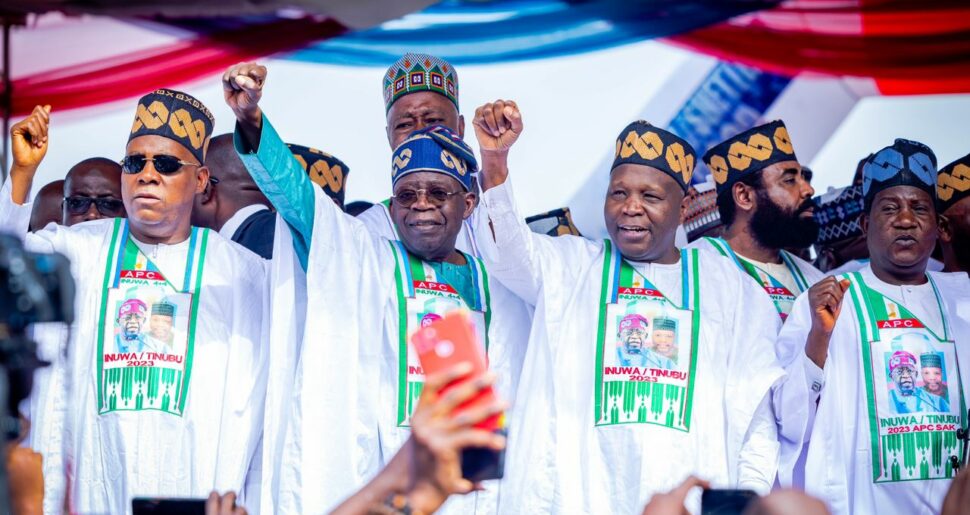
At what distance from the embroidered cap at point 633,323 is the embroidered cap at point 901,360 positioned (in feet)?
3.12

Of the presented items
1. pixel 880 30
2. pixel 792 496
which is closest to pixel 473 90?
pixel 880 30

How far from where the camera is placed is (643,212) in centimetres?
493

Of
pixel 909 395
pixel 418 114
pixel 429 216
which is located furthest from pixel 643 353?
pixel 418 114

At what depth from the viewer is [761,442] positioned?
4.81 meters

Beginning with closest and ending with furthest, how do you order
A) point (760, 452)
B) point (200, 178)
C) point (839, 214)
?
point (760, 452)
point (200, 178)
point (839, 214)

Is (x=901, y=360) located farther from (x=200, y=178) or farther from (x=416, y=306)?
(x=200, y=178)

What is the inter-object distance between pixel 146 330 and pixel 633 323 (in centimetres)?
173

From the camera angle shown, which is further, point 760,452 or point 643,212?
point 643,212

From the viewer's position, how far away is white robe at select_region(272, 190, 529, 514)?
4.68 m

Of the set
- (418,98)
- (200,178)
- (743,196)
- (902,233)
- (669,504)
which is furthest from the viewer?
(743,196)

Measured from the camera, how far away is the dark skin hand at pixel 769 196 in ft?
19.0

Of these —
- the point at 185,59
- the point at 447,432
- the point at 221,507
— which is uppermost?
the point at 185,59

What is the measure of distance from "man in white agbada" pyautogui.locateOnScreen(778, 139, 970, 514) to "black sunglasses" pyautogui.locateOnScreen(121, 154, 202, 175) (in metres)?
2.35

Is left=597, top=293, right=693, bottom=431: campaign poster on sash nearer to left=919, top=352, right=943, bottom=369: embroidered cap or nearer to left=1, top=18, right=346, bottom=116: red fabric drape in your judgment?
left=919, top=352, right=943, bottom=369: embroidered cap
